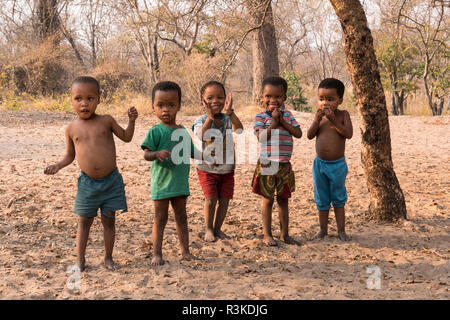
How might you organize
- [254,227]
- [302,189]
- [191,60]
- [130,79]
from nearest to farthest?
[254,227] → [302,189] → [191,60] → [130,79]

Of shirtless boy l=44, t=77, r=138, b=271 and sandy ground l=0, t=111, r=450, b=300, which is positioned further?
shirtless boy l=44, t=77, r=138, b=271

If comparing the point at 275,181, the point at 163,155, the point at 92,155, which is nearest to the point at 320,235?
the point at 275,181

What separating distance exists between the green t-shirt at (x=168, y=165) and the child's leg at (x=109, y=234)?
1.23 ft

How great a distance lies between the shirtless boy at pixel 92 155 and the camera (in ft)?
10.5

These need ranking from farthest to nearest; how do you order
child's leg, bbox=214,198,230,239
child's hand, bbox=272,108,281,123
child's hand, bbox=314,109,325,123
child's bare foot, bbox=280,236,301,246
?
1. child's leg, bbox=214,198,230,239
2. child's bare foot, bbox=280,236,301,246
3. child's hand, bbox=314,109,325,123
4. child's hand, bbox=272,108,281,123

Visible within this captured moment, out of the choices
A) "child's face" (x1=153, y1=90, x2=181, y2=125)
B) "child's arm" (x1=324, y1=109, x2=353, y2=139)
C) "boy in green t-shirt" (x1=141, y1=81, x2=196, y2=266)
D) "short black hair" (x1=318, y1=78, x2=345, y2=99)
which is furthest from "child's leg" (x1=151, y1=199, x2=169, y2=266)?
"short black hair" (x1=318, y1=78, x2=345, y2=99)

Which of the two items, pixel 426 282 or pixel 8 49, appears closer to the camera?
pixel 426 282

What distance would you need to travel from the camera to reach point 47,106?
49.3 feet

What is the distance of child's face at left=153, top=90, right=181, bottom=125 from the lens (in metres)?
3.32

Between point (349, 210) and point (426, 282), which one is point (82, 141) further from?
point (349, 210)

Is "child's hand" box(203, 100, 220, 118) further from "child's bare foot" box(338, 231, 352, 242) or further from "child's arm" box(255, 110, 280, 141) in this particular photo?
"child's bare foot" box(338, 231, 352, 242)

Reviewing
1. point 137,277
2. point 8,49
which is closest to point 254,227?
point 137,277

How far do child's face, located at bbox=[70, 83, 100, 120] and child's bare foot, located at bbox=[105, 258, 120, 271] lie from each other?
1.14 meters

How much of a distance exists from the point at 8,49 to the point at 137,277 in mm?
22084
